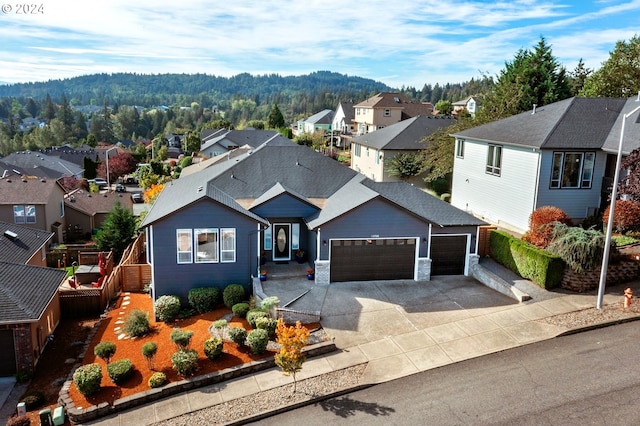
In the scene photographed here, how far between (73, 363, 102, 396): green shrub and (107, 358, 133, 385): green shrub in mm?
439

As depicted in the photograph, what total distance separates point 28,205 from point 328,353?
30.8 metres

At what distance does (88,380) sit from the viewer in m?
14.0

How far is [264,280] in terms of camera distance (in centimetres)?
2158

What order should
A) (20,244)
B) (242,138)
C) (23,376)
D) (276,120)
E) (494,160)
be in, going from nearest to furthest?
(23,376) < (20,244) < (494,160) < (242,138) < (276,120)

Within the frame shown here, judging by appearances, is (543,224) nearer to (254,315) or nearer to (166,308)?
(254,315)

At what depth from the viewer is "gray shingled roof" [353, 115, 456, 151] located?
4219 cm

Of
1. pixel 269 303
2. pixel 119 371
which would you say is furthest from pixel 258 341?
pixel 119 371


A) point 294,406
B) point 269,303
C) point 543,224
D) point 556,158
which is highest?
point 556,158

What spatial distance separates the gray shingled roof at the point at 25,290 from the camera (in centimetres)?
1650

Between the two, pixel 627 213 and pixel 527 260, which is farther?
pixel 627 213

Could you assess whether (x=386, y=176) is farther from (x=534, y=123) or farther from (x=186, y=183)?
(x=186, y=183)

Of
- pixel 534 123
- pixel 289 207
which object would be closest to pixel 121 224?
pixel 289 207

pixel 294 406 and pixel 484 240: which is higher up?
pixel 484 240

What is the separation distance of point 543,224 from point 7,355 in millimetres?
22171
